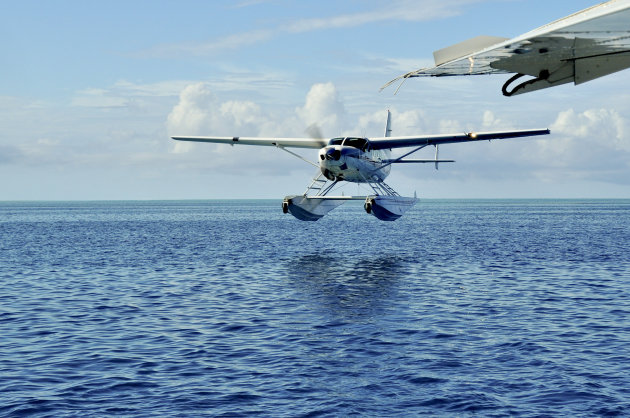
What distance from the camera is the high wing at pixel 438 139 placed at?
1302 inches

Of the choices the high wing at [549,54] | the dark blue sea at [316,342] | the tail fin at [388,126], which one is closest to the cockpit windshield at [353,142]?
the dark blue sea at [316,342]

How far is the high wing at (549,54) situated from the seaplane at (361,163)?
24602mm

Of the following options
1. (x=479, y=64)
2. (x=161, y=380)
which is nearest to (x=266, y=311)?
(x=161, y=380)

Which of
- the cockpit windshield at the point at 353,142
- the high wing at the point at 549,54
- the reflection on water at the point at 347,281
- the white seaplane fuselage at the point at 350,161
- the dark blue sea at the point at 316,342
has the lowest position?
the reflection on water at the point at 347,281

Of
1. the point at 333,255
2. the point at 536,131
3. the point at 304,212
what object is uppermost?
the point at 536,131

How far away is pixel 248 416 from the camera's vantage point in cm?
783

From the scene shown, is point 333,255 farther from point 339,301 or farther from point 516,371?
point 516,371

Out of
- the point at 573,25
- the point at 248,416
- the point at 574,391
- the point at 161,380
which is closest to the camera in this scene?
the point at 573,25

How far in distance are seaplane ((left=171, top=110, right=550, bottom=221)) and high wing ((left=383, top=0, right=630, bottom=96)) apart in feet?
80.7

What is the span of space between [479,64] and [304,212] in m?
28.4

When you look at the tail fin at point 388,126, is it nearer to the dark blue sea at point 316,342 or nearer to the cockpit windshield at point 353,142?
the cockpit windshield at point 353,142

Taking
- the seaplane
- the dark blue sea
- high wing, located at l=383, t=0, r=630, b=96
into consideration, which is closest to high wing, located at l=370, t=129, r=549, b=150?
the seaplane

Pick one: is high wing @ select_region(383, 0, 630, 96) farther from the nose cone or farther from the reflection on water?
the nose cone

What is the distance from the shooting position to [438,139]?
3441cm
